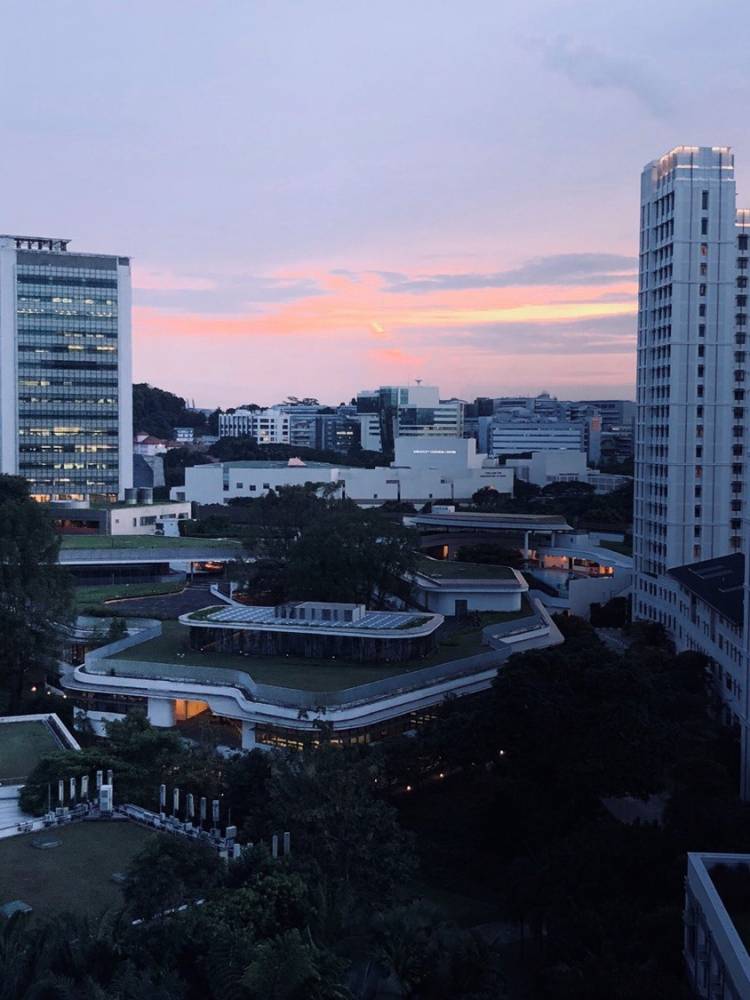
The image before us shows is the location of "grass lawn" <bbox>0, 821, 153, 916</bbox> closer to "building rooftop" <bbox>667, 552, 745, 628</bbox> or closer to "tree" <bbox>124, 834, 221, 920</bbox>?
"tree" <bbox>124, 834, 221, 920</bbox>

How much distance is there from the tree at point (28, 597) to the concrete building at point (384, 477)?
39.8m

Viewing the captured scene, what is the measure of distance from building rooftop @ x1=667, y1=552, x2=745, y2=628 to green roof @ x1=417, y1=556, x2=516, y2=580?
6.68 meters

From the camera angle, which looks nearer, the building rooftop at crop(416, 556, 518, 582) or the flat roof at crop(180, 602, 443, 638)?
the flat roof at crop(180, 602, 443, 638)

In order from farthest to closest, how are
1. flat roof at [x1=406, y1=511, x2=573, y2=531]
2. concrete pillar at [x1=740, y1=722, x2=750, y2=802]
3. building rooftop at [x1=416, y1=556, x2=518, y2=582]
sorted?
flat roof at [x1=406, y1=511, x2=573, y2=531]
building rooftop at [x1=416, y1=556, x2=518, y2=582]
concrete pillar at [x1=740, y1=722, x2=750, y2=802]

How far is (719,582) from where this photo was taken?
113ft

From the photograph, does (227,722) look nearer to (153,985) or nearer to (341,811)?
(341,811)

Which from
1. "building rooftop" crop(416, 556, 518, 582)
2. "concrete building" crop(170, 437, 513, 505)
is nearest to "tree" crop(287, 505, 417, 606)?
"building rooftop" crop(416, 556, 518, 582)

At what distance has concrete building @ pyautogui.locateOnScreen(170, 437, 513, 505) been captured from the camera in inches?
3110

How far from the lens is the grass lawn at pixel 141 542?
52.6 meters

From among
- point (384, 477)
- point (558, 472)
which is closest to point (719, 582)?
point (384, 477)

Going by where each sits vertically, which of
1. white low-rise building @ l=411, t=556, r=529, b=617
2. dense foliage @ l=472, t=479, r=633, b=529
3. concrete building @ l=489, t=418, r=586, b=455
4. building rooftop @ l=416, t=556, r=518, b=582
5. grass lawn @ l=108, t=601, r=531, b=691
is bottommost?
grass lawn @ l=108, t=601, r=531, b=691

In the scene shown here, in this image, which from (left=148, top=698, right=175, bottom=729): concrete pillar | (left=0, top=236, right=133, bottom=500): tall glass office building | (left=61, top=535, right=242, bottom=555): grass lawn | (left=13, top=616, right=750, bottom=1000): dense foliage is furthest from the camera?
(left=0, top=236, right=133, bottom=500): tall glass office building

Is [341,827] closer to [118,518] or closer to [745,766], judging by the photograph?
[745,766]

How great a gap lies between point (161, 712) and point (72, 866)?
10.6 metres
